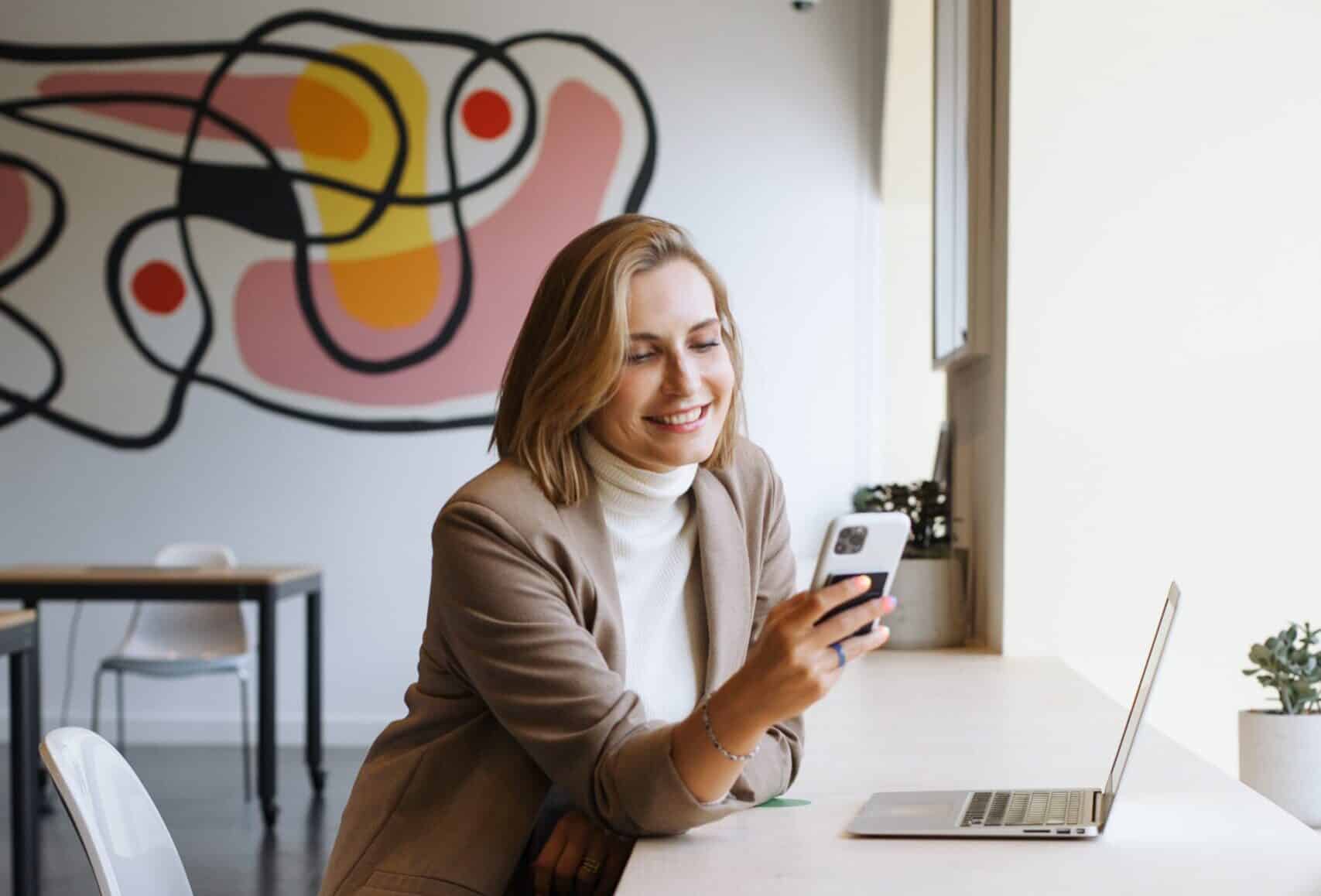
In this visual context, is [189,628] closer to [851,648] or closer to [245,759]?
[245,759]

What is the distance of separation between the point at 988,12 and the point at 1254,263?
704 mm

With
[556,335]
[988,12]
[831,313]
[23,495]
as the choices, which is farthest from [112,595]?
[556,335]

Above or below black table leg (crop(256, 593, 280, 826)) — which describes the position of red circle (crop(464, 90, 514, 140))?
above

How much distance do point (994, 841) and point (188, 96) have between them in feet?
17.3

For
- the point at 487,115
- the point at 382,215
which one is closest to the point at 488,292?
the point at 382,215

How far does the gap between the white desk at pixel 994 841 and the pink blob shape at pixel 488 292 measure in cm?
372

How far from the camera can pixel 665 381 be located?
1.35m

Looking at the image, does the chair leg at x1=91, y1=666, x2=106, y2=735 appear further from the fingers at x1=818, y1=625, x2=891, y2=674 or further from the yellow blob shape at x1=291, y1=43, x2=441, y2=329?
the fingers at x1=818, y1=625, x2=891, y2=674

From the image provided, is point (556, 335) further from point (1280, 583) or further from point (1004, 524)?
point (1280, 583)

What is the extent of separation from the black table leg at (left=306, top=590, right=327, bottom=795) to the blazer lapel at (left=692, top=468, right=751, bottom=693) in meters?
3.56

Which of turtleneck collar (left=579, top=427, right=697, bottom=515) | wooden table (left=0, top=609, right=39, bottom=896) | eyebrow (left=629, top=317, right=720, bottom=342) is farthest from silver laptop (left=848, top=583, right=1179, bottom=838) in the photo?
wooden table (left=0, top=609, right=39, bottom=896)

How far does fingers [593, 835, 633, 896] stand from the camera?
4.28 feet

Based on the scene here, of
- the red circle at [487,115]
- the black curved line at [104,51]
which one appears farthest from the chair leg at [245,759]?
the black curved line at [104,51]

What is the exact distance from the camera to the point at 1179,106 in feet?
7.78
